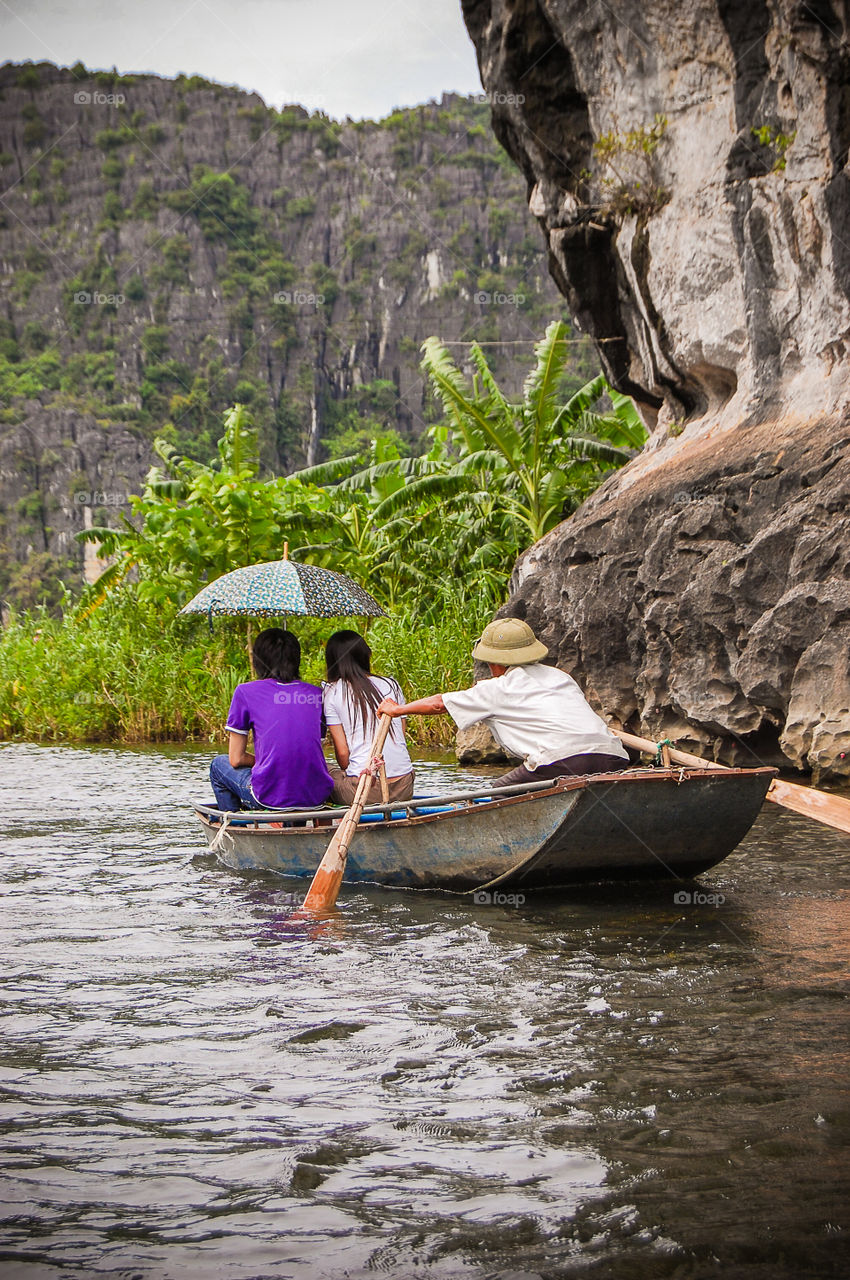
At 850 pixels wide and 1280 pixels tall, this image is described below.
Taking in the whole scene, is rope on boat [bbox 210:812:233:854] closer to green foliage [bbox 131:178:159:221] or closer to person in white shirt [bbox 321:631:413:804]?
person in white shirt [bbox 321:631:413:804]

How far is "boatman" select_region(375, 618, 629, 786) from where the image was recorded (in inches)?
246

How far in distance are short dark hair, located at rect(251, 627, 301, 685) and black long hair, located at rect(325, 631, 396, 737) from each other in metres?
0.22

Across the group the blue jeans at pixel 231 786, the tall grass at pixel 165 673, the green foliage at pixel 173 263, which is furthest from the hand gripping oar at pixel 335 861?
the green foliage at pixel 173 263

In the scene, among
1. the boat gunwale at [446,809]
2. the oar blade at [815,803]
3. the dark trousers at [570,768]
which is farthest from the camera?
the dark trousers at [570,768]

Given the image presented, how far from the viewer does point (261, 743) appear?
7223mm

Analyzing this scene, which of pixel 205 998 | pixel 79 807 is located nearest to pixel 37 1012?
pixel 205 998

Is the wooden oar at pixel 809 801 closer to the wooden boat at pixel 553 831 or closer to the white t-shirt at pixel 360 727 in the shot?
the wooden boat at pixel 553 831

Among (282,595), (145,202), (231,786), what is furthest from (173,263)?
(231,786)

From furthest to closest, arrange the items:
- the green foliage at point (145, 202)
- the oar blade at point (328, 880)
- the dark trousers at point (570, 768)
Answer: the green foliage at point (145, 202)
the oar blade at point (328, 880)
the dark trousers at point (570, 768)

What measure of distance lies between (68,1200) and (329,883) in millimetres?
3261

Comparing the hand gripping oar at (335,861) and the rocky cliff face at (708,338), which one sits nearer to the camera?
the hand gripping oar at (335,861)

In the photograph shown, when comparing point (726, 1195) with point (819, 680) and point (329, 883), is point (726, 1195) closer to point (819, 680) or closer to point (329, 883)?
point (329, 883)

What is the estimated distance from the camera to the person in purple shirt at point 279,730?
23.3ft

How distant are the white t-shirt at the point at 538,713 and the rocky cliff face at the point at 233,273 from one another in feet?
229
